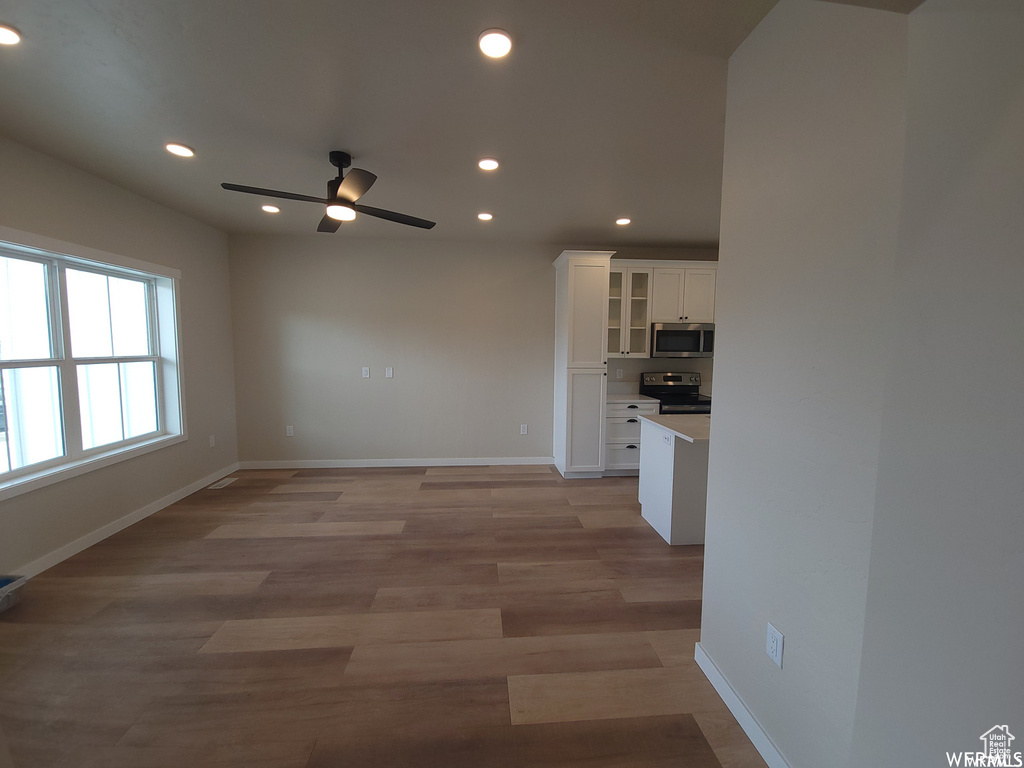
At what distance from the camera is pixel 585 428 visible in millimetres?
4289

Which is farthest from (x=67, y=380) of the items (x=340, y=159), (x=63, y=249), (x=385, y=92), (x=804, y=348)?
(x=804, y=348)

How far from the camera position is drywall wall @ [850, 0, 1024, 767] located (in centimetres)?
72

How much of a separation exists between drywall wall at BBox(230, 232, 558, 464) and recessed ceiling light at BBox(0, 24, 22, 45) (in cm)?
281

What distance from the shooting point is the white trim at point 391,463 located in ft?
14.8

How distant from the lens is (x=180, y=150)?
7.81ft

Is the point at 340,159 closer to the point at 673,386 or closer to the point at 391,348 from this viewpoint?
the point at 391,348

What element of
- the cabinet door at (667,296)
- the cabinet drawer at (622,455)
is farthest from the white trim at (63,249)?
the cabinet door at (667,296)

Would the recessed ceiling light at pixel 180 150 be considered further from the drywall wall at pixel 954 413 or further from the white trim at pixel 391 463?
the drywall wall at pixel 954 413

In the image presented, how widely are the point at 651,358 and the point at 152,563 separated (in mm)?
4852

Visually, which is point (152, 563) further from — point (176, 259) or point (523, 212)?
point (523, 212)

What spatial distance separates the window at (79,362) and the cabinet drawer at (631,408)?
4.27 meters

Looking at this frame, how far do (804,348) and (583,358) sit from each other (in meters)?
3.05

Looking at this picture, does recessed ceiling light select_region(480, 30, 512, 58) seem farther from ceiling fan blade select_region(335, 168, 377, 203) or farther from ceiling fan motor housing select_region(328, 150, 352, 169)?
ceiling fan motor housing select_region(328, 150, 352, 169)

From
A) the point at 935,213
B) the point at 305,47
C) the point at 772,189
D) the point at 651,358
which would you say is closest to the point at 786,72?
the point at 772,189
